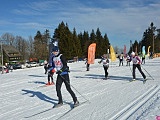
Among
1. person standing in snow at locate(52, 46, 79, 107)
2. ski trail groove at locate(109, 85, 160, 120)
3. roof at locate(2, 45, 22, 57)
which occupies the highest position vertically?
roof at locate(2, 45, 22, 57)

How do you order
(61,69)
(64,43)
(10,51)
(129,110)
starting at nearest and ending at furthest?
(129,110)
(61,69)
(64,43)
(10,51)

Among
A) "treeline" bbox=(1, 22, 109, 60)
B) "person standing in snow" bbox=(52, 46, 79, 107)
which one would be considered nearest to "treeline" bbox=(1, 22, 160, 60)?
"treeline" bbox=(1, 22, 109, 60)

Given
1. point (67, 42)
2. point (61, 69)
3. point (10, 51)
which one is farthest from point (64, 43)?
point (61, 69)

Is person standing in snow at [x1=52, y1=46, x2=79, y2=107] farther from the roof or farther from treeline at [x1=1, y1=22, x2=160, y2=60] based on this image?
the roof

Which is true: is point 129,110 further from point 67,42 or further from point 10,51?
point 10,51

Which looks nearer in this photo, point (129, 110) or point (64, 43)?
point (129, 110)

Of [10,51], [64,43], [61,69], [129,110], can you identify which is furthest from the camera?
[10,51]

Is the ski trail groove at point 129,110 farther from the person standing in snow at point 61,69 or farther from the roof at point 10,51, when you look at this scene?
the roof at point 10,51

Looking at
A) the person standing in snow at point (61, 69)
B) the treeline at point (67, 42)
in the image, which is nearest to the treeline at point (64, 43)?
the treeline at point (67, 42)

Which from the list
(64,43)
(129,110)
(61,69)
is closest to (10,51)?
(64,43)

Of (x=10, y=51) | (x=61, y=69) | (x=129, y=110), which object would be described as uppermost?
(x=10, y=51)

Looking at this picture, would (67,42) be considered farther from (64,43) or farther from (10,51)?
(10,51)

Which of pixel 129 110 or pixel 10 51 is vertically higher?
pixel 10 51

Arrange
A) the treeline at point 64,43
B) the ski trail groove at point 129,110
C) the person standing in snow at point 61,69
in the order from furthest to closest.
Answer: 1. the treeline at point 64,43
2. the person standing in snow at point 61,69
3. the ski trail groove at point 129,110
